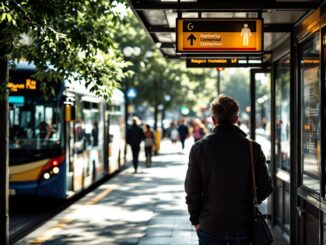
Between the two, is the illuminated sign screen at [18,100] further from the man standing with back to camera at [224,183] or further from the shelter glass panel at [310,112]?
the man standing with back to camera at [224,183]

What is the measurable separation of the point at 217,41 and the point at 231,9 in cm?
61

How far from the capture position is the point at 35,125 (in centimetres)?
1249

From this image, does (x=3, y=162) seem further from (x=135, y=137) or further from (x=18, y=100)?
(x=135, y=137)

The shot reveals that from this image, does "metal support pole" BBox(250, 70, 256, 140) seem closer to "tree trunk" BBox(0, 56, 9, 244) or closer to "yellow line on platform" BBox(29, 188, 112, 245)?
"yellow line on platform" BBox(29, 188, 112, 245)

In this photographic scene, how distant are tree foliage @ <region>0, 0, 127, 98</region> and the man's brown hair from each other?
4.28m

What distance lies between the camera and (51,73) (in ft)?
31.0

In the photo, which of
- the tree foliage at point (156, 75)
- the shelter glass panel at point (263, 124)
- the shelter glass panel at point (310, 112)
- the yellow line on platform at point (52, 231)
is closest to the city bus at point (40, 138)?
the yellow line on platform at point (52, 231)

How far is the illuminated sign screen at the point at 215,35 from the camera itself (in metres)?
6.84

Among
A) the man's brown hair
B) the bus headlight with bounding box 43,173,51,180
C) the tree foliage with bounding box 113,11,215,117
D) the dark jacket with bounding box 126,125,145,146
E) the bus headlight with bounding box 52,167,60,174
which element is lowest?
the bus headlight with bounding box 43,173,51,180

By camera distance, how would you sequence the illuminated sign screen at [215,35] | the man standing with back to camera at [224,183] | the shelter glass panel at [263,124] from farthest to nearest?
the shelter glass panel at [263,124], the illuminated sign screen at [215,35], the man standing with back to camera at [224,183]

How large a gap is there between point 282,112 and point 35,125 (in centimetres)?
496

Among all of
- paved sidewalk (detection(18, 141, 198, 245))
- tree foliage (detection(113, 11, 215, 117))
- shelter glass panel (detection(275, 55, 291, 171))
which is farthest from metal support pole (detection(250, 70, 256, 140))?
tree foliage (detection(113, 11, 215, 117))

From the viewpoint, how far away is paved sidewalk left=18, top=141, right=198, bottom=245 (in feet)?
30.3

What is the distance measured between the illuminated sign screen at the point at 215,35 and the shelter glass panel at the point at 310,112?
62cm
